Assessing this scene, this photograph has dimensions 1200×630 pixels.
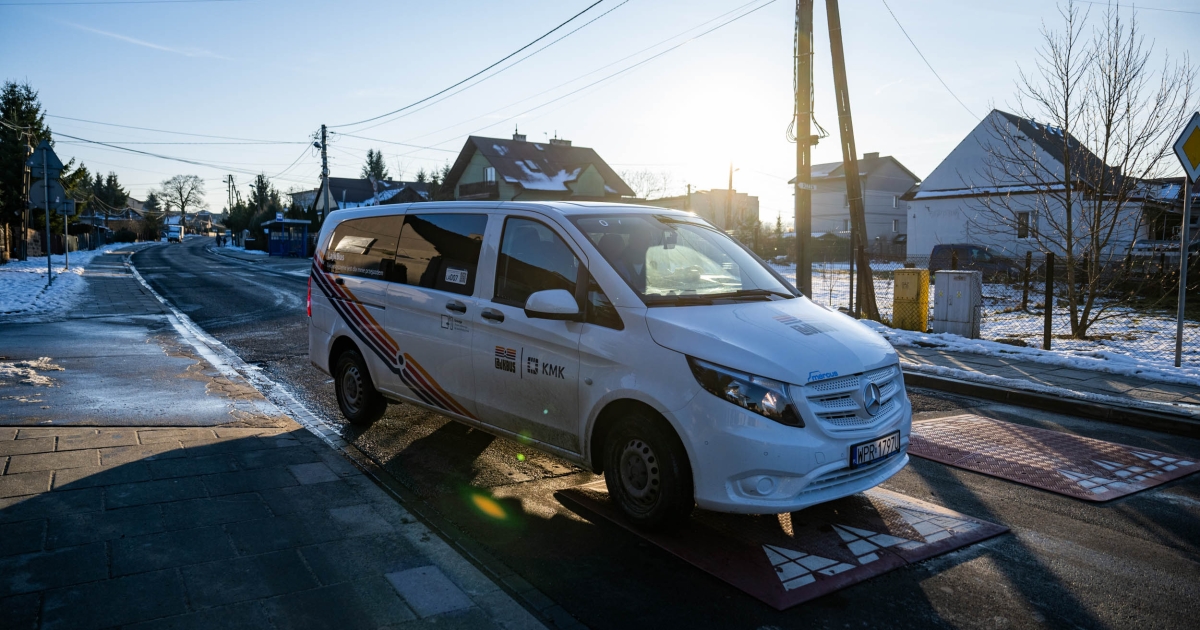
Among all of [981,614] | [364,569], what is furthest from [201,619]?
[981,614]

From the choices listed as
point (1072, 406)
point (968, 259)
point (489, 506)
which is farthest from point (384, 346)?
point (968, 259)

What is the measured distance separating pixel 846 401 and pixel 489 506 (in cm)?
220

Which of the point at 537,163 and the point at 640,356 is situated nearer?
the point at 640,356

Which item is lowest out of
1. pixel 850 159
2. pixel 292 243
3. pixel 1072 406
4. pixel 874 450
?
pixel 1072 406

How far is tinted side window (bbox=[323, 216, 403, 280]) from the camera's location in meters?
6.19

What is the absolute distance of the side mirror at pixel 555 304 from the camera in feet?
14.4

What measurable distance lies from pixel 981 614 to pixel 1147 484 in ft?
9.11

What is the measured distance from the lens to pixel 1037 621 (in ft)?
10.8

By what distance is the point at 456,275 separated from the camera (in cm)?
542

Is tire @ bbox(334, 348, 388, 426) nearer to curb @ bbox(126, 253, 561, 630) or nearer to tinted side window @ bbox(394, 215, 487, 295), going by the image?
curb @ bbox(126, 253, 561, 630)

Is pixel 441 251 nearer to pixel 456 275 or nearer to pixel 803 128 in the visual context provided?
pixel 456 275

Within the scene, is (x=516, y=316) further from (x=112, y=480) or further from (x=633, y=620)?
(x=112, y=480)

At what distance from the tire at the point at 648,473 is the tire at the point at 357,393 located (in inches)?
112

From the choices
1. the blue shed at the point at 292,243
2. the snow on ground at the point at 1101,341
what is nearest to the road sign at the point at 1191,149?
the snow on ground at the point at 1101,341
